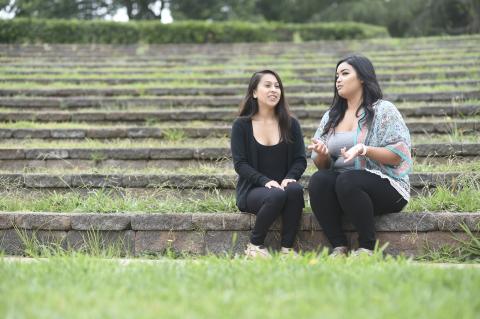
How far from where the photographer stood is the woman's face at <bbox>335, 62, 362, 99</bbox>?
3686mm

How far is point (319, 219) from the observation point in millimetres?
3387

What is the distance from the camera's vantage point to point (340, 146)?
3.66 metres

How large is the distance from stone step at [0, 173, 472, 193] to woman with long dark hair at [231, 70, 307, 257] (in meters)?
0.57

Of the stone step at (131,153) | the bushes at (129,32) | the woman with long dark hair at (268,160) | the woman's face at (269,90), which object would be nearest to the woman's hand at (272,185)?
the woman with long dark hair at (268,160)

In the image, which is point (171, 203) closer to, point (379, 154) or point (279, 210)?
point (279, 210)

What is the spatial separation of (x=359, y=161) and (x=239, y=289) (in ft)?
5.24

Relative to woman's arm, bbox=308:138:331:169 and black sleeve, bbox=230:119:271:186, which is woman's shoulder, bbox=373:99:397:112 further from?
black sleeve, bbox=230:119:271:186

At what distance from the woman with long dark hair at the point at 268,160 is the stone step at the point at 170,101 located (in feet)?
10.2

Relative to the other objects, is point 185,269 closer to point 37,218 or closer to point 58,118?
point 37,218

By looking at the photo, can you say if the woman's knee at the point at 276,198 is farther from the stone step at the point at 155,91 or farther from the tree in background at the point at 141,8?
the tree in background at the point at 141,8

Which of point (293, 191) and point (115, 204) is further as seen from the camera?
point (115, 204)

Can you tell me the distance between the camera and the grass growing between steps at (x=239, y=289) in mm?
1929

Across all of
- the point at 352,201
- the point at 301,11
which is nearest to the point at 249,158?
the point at 352,201

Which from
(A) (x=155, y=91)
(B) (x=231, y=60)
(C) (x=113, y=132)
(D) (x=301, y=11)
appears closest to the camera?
(C) (x=113, y=132)
